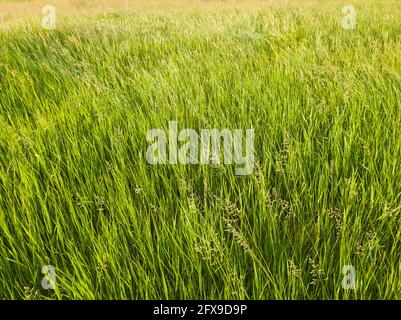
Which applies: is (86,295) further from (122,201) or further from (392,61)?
(392,61)

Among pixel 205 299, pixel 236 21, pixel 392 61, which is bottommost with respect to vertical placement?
pixel 205 299

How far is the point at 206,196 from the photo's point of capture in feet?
3.96

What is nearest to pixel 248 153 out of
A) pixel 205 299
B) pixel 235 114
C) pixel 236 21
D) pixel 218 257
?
pixel 235 114

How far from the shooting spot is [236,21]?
4254mm

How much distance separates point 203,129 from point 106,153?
1.49 feet
